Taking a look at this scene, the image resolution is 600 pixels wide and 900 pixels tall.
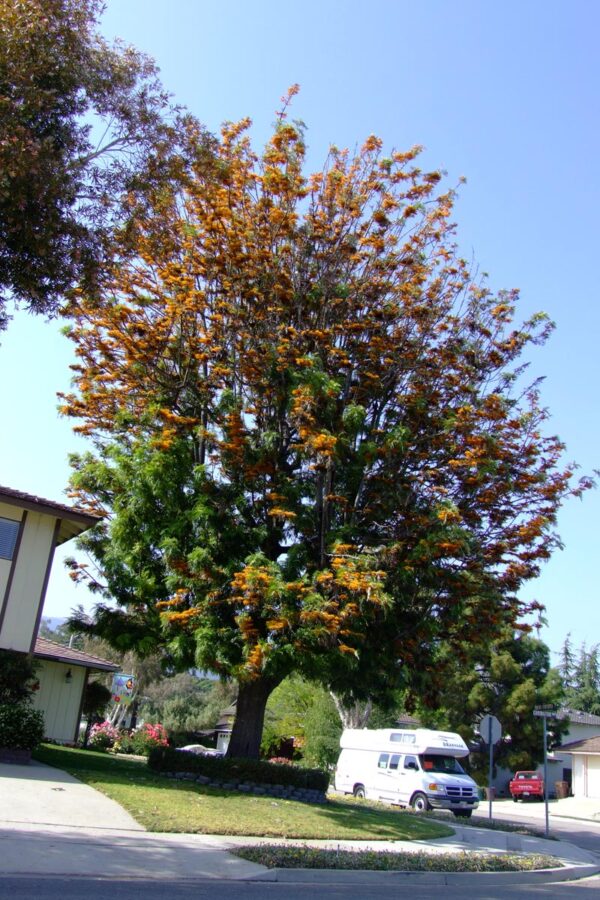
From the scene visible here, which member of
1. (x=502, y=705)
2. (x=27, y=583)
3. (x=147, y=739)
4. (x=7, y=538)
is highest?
(x=7, y=538)

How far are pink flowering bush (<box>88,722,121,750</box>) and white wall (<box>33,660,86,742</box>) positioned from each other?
19.7 ft

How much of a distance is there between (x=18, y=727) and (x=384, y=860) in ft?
26.5

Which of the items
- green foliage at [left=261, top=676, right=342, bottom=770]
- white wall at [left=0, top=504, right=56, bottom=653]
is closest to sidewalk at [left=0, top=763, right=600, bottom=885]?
white wall at [left=0, top=504, right=56, bottom=653]

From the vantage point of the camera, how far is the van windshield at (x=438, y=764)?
23.3m

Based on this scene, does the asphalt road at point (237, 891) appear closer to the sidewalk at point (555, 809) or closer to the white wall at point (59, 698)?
the white wall at point (59, 698)

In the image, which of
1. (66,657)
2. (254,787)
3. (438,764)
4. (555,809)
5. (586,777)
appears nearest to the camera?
(254,787)

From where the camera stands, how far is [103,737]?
30922 millimetres

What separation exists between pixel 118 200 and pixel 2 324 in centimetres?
235

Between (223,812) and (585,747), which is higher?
(585,747)

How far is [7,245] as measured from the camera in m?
9.22

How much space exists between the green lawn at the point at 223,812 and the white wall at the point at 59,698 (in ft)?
18.3

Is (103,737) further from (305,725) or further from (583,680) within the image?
(583,680)

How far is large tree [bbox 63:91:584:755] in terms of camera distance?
50.9 feet

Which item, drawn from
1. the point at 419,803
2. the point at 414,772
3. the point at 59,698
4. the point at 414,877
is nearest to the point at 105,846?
the point at 414,877
